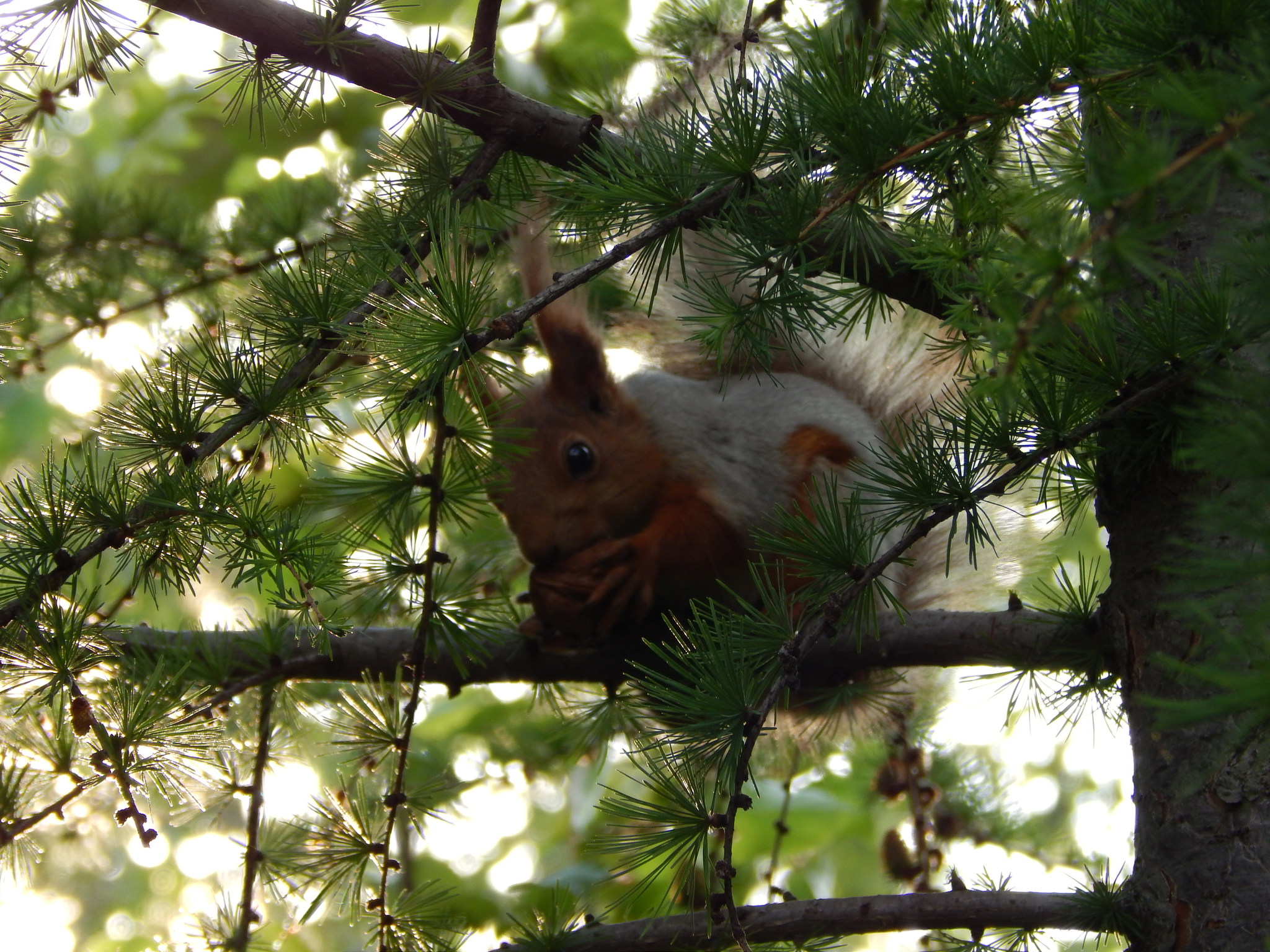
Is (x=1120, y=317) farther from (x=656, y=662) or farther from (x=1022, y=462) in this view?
(x=656, y=662)

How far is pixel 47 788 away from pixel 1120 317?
1.69 m

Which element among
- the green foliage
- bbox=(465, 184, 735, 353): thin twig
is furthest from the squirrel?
bbox=(465, 184, 735, 353): thin twig

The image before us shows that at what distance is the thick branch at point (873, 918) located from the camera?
1501 millimetres

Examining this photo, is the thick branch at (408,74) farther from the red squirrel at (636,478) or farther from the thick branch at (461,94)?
the red squirrel at (636,478)

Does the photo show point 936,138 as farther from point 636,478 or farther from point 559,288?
point 636,478

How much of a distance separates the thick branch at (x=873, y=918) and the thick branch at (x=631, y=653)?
38 cm

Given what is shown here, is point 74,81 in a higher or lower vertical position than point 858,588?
higher

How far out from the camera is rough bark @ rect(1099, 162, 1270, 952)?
53.9 inches

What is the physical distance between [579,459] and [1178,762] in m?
1.28

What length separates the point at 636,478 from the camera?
7.73ft

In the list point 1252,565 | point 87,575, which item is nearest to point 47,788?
point 1252,565

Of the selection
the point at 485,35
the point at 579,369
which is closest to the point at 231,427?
the point at 485,35

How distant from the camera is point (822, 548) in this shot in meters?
1.34

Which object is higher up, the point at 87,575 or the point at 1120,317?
the point at 87,575
